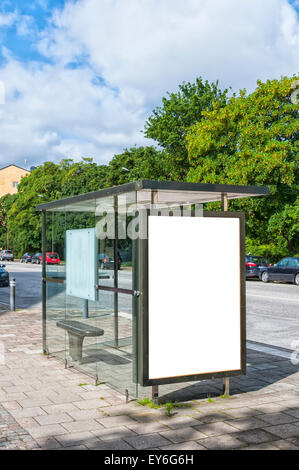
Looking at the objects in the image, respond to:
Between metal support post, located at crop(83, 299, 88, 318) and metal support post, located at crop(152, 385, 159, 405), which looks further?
metal support post, located at crop(83, 299, 88, 318)

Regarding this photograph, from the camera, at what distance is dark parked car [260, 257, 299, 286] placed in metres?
24.6

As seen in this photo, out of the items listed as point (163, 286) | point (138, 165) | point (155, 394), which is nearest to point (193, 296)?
point (163, 286)

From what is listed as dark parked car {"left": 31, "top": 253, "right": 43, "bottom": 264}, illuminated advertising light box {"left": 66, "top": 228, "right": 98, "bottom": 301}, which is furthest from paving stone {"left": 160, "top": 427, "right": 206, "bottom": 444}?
dark parked car {"left": 31, "top": 253, "right": 43, "bottom": 264}

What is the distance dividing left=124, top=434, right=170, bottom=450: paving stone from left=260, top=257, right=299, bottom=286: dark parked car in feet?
69.2

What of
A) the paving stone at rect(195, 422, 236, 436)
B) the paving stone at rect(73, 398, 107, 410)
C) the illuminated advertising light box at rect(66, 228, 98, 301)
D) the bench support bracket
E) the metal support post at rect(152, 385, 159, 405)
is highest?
the illuminated advertising light box at rect(66, 228, 98, 301)

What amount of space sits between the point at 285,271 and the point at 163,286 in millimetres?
20619

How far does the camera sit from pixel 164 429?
4.66 metres

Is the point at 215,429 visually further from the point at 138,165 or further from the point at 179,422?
the point at 138,165

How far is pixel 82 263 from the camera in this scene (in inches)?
277

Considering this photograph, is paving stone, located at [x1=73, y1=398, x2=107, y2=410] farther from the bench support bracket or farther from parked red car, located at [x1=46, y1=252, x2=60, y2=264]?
parked red car, located at [x1=46, y1=252, x2=60, y2=264]

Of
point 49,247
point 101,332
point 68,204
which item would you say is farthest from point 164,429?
point 49,247

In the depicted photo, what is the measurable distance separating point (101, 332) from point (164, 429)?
2.10 meters

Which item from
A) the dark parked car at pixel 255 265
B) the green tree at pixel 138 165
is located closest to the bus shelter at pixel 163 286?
the dark parked car at pixel 255 265
